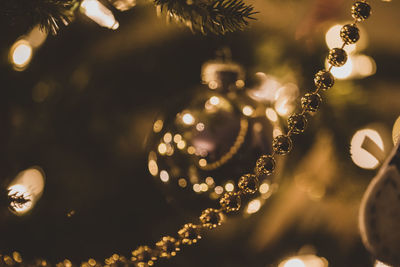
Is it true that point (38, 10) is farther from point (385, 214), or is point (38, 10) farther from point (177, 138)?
point (385, 214)

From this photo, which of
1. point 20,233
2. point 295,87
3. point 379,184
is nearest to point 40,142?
point 20,233

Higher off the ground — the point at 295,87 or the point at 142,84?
the point at 142,84

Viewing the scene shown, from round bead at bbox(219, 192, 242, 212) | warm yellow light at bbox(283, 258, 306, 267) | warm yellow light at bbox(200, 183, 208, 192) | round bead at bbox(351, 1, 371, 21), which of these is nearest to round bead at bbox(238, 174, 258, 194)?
round bead at bbox(219, 192, 242, 212)

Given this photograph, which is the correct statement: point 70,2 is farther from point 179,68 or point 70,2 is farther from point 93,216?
point 93,216

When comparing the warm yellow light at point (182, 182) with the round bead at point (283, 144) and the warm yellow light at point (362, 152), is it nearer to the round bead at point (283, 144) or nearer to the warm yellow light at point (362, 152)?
the round bead at point (283, 144)

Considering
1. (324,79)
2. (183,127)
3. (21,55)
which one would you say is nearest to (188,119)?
(183,127)

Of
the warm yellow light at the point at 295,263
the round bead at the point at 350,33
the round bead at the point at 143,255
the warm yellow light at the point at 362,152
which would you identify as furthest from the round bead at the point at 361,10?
the warm yellow light at the point at 295,263

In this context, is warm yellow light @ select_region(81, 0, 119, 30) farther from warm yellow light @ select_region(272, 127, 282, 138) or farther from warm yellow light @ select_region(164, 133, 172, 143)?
warm yellow light @ select_region(272, 127, 282, 138)
